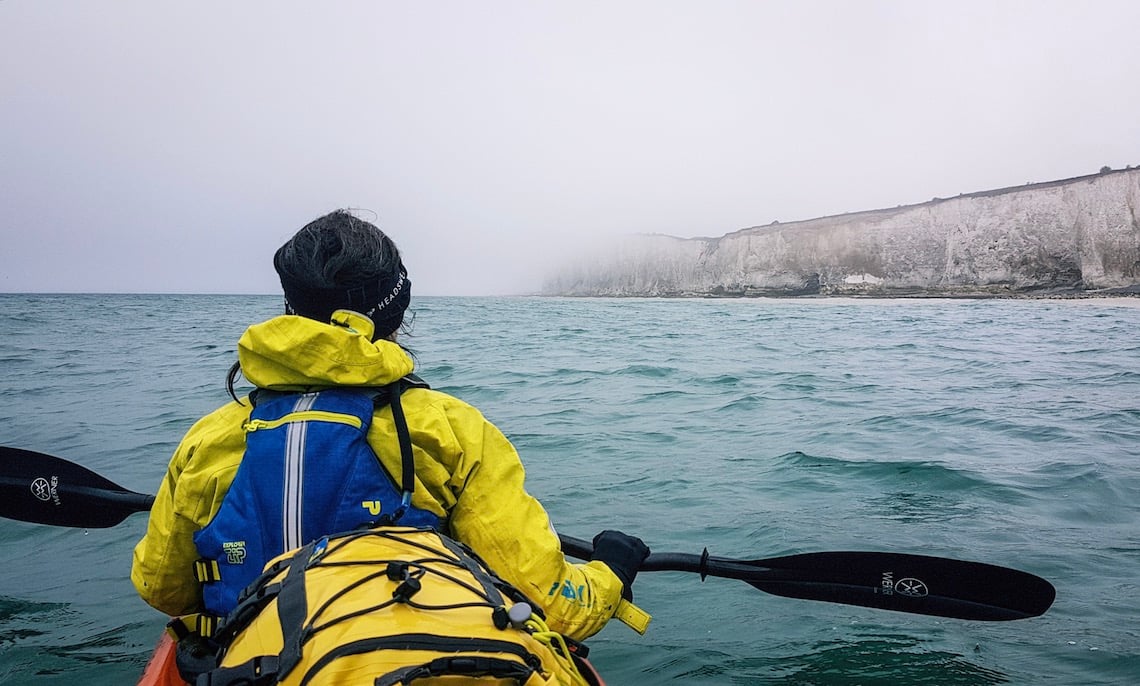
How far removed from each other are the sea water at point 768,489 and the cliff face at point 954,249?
148ft

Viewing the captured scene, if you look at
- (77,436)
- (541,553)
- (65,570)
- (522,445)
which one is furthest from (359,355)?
(77,436)

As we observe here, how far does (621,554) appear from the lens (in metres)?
2.88

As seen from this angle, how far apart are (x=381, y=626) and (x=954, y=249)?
6894cm

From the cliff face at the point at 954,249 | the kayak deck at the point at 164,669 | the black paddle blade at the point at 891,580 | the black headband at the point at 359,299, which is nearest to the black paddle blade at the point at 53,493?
the kayak deck at the point at 164,669

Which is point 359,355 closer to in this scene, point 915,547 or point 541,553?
point 541,553

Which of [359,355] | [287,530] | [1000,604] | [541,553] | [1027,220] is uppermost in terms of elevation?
[1027,220]

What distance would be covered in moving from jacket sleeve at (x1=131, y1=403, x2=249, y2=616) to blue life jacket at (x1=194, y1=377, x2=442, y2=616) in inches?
2.6

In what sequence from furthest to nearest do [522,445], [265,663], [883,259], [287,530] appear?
[883,259]
[522,445]
[287,530]
[265,663]

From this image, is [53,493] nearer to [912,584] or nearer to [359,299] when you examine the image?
[359,299]

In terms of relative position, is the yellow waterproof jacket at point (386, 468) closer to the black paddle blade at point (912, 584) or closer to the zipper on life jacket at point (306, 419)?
the zipper on life jacket at point (306, 419)

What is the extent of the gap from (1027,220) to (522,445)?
61.7 meters

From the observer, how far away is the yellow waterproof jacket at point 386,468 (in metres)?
1.90

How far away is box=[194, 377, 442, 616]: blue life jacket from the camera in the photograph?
5.94 ft

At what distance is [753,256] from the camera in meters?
80.1
